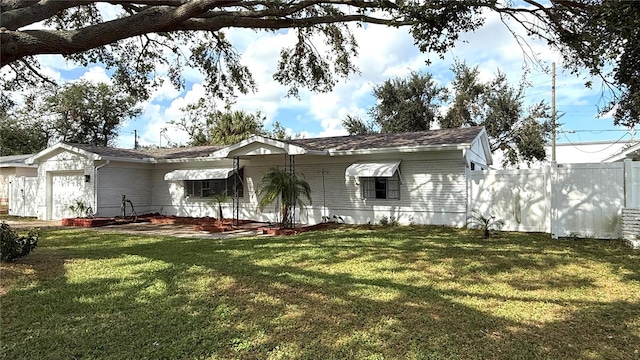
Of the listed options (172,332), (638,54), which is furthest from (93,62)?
(638,54)

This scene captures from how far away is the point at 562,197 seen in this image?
11.1m

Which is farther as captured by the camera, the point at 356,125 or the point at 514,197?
the point at 356,125

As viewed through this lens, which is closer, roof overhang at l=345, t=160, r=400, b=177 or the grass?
the grass

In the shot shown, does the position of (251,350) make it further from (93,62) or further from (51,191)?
(51,191)

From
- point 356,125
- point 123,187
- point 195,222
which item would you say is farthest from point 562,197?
point 356,125

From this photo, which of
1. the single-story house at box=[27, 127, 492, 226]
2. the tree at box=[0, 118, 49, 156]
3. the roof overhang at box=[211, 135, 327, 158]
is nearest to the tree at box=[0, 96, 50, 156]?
the tree at box=[0, 118, 49, 156]

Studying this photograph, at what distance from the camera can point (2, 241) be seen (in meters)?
7.29

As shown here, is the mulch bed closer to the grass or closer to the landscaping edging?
the landscaping edging

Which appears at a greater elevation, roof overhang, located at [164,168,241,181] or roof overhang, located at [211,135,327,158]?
roof overhang, located at [211,135,327,158]

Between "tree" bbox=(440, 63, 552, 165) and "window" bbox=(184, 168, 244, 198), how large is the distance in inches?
680

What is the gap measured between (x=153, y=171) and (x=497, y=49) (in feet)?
54.5

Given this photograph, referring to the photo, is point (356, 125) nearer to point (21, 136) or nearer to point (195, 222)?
point (195, 222)

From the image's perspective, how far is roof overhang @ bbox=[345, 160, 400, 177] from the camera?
544 inches

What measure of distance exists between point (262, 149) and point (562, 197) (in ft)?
32.8
